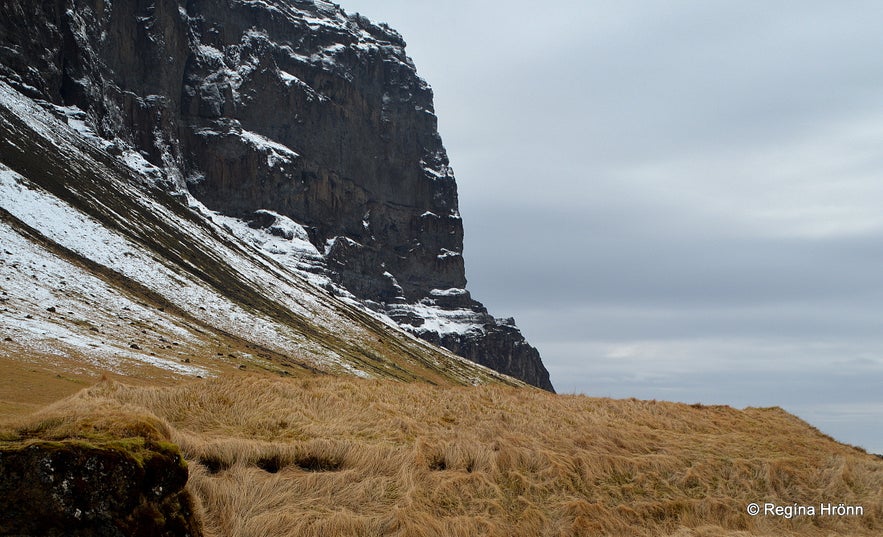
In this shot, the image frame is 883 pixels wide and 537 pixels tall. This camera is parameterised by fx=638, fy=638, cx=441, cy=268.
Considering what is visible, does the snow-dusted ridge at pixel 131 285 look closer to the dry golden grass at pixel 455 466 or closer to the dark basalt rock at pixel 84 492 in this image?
the dry golden grass at pixel 455 466

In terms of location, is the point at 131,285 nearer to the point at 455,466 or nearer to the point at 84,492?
the point at 455,466

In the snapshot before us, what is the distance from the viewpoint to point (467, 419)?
16031 mm

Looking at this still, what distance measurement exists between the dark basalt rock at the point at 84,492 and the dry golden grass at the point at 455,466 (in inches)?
28.7

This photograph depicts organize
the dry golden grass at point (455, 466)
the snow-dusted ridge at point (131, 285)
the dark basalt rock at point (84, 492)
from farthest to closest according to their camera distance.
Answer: the snow-dusted ridge at point (131, 285) < the dry golden grass at point (455, 466) < the dark basalt rock at point (84, 492)

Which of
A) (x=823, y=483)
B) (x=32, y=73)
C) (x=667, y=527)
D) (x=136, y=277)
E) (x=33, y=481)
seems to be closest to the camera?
(x=33, y=481)

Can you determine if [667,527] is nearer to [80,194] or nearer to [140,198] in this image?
[80,194]

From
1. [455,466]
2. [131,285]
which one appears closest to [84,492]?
[455,466]

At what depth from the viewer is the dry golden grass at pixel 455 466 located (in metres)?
10.1

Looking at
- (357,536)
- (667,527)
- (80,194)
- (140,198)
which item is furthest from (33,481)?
(140,198)

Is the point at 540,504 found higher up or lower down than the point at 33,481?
higher up

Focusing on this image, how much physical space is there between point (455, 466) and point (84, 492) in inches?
264

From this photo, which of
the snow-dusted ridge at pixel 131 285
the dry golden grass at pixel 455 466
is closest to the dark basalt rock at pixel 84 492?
the dry golden grass at pixel 455 466

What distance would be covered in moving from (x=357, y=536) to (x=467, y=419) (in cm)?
664

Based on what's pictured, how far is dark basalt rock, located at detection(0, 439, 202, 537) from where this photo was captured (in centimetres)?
734
